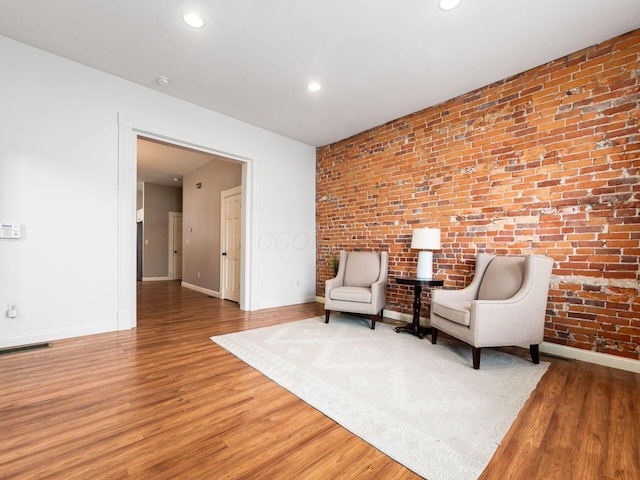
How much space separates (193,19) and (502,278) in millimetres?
3611

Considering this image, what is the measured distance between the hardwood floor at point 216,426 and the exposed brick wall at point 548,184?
66 cm

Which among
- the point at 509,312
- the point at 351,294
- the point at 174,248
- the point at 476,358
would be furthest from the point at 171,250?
the point at 509,312

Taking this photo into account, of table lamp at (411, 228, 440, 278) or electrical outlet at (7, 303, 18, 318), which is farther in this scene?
table lamp at (411, 228, 440, 278)

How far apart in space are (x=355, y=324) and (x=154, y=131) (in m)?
3.46

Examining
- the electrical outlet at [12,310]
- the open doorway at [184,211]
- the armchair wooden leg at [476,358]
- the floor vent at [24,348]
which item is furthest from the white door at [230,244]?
the armchair wooden leg at [476,358]

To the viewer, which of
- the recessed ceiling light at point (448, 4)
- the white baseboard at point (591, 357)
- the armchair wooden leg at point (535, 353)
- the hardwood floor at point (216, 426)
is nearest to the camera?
the hardwood floor at point (216, 426)

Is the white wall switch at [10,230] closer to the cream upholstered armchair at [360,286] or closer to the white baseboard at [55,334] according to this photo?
the white baseboard at [55,334]

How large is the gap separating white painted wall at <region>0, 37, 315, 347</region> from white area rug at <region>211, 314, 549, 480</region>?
161 cm

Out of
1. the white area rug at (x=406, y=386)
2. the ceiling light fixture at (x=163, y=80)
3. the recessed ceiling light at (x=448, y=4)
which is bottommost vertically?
the white area rug at (x=406, y=386)

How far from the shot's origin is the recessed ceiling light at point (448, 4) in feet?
6.98

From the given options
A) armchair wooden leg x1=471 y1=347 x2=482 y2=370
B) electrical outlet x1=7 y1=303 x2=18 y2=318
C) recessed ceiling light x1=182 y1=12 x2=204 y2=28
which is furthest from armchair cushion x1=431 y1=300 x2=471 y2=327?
electrical outlet x1=7 y1=303 x2=18 y2=318

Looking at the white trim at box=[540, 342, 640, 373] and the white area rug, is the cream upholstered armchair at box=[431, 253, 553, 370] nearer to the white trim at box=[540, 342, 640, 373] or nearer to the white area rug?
the white area rug

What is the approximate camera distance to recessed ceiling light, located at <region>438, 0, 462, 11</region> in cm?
213

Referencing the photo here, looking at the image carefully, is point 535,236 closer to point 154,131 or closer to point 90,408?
point 90,408
